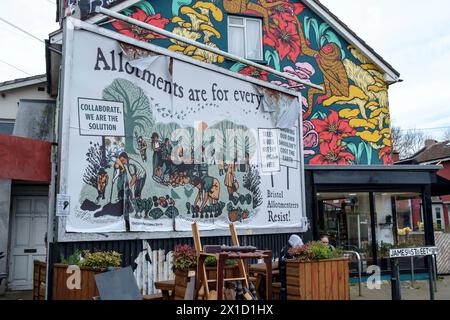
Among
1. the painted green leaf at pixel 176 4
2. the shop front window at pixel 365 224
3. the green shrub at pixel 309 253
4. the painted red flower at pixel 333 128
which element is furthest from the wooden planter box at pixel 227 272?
the painted red flower at pixel 333 128

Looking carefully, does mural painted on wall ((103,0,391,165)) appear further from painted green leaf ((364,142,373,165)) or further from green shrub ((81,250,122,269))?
green shrub ((81,250,122,269))

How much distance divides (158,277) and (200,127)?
319 centimetres

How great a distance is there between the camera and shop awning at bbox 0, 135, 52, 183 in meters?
8.10

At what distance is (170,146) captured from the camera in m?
9.48

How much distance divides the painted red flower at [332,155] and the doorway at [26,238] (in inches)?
311

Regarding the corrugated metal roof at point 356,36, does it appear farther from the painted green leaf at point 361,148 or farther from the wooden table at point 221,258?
the wooden table at point 221,258

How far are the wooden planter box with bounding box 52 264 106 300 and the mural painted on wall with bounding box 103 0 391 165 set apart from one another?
24.7 ft

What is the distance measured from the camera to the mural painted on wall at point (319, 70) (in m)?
13.7

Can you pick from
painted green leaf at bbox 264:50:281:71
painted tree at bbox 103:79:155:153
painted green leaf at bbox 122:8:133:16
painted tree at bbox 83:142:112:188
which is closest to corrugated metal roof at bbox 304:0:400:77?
painted green leaf at bbox 264:50:281:71

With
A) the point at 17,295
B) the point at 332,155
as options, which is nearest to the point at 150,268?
the point at 17,295

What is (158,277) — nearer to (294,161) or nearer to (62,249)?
(62,249)

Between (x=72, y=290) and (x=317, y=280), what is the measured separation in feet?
12.4

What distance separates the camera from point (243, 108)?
11.0 metres

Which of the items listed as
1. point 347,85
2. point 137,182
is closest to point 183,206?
point 137,182
